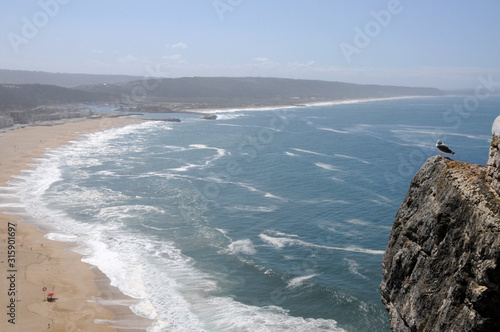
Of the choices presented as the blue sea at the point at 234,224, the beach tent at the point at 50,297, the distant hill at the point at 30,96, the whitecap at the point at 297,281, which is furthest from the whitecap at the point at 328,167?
the distant hill at the point at 30,96

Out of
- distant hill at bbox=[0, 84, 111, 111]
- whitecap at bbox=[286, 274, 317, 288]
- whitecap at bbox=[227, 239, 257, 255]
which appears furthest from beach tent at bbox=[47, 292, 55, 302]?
distant hill at bbox=[0, 84, 111, 111]

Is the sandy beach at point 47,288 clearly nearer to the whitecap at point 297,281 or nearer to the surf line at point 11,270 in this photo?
the surf line at point 11,270

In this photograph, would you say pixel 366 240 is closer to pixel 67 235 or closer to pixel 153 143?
pixel 67 235

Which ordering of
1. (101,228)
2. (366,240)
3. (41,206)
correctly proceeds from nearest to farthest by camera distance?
(366,240), (101,228), (41,206)

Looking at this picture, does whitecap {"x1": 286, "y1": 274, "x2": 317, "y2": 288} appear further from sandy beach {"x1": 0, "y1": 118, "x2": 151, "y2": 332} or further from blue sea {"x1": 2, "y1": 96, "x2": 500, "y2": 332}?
sandy beach {"x1": 0, "y1": 118, "x2": 151, "y2": 332}

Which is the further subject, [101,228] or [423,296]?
[101,228]

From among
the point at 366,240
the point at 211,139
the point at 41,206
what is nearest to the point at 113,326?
the point at 366,240
